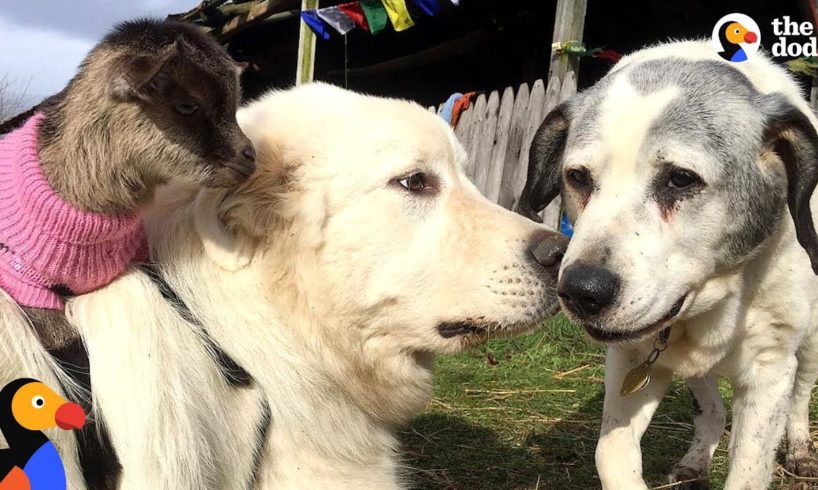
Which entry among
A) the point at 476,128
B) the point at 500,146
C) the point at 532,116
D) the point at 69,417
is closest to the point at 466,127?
the point at 476,128

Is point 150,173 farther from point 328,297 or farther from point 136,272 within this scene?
point 328,297

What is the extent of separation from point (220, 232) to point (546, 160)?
1629 millimetres

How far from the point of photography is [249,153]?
2.03 m

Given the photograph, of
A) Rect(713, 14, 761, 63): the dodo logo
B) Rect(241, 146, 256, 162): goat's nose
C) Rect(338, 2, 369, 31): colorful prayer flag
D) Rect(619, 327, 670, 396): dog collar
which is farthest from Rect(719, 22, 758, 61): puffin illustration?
Rect(338, 2, 369, 31): colorful prayer flag

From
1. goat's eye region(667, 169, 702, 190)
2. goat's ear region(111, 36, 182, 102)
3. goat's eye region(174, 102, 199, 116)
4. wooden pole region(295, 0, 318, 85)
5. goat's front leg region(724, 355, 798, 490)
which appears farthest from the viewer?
wooden pole region(295, 0, 318, 85)

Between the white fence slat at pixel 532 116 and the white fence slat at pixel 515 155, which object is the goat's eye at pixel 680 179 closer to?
the white fence slat at pixel 532 116

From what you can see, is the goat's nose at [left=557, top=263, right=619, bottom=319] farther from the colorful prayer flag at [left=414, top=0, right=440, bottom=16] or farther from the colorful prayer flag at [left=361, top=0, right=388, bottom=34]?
the colorful prayer flag at [left=361, top=0, right=388, bottom=34]

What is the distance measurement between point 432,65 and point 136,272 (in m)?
11.3

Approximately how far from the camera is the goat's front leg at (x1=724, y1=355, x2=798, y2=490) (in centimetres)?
273

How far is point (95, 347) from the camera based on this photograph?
1.90 metres

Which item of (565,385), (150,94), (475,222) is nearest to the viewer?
(150,94)

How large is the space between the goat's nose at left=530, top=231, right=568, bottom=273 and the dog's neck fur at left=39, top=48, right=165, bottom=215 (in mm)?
1076

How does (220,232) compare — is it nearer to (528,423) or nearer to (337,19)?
(528,423)

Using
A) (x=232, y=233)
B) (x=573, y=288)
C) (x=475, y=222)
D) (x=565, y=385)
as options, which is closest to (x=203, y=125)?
(x=232, y=233)
